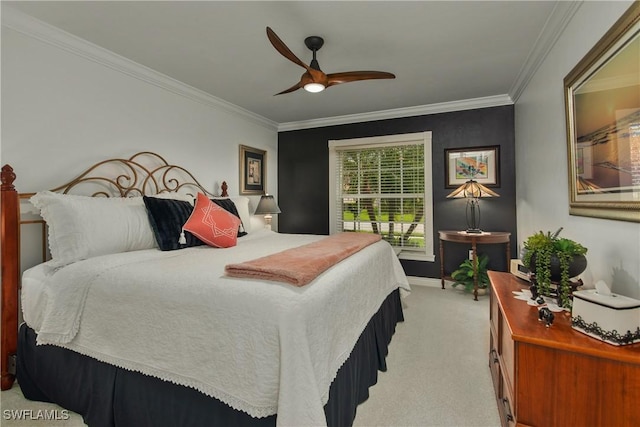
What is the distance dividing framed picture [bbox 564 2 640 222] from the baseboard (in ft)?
8.10

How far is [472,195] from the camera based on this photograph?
12.1 ft

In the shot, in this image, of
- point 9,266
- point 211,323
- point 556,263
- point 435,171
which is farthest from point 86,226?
point 435,171

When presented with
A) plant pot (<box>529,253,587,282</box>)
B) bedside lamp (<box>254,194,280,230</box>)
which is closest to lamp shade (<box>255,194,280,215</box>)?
bedside lamp (<box>254,194,280,230</box>)

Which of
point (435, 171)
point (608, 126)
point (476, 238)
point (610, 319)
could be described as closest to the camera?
point (610, 319)

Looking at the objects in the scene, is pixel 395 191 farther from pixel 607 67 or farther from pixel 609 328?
pixel 609 328

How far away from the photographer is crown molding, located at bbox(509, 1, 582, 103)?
192 cm

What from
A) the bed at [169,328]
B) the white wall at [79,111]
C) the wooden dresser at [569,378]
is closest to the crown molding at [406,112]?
the white wall at [79,111]

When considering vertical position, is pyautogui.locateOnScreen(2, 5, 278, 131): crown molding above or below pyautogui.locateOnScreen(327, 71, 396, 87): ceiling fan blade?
above

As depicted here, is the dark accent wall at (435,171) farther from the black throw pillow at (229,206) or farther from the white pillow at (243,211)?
the black throw pillow at (229,206)

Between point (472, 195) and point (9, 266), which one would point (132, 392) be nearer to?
point (9, 266)

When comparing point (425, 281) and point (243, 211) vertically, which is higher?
point (243, 211)

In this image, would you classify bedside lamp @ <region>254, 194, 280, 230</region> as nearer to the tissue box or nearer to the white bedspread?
the white bedspread

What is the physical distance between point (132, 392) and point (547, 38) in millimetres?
3568

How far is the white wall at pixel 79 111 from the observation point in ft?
6.82
